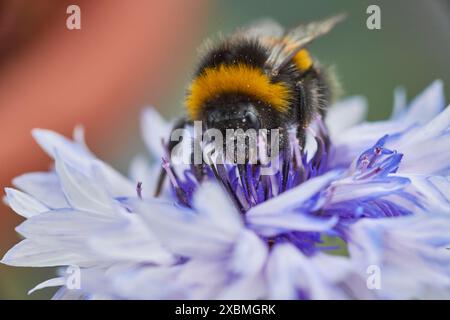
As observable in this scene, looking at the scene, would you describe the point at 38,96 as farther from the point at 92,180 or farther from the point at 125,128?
the point at 92,180

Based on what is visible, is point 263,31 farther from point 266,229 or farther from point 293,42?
point 266,229

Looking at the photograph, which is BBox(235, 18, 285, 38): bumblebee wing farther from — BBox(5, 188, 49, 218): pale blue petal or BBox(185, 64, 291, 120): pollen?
BBox(5, 188, 49, 218): pale blue petal

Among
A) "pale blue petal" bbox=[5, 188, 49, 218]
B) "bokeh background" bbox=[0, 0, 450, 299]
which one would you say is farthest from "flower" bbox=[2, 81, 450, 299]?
"bokeh background" bbox=[0, 0, 450, 299]

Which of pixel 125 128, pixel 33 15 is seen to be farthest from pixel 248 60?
pixel 125 128

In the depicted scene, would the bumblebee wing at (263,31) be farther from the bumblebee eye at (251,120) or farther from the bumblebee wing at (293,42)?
the bumblebee eye at (251,120)
